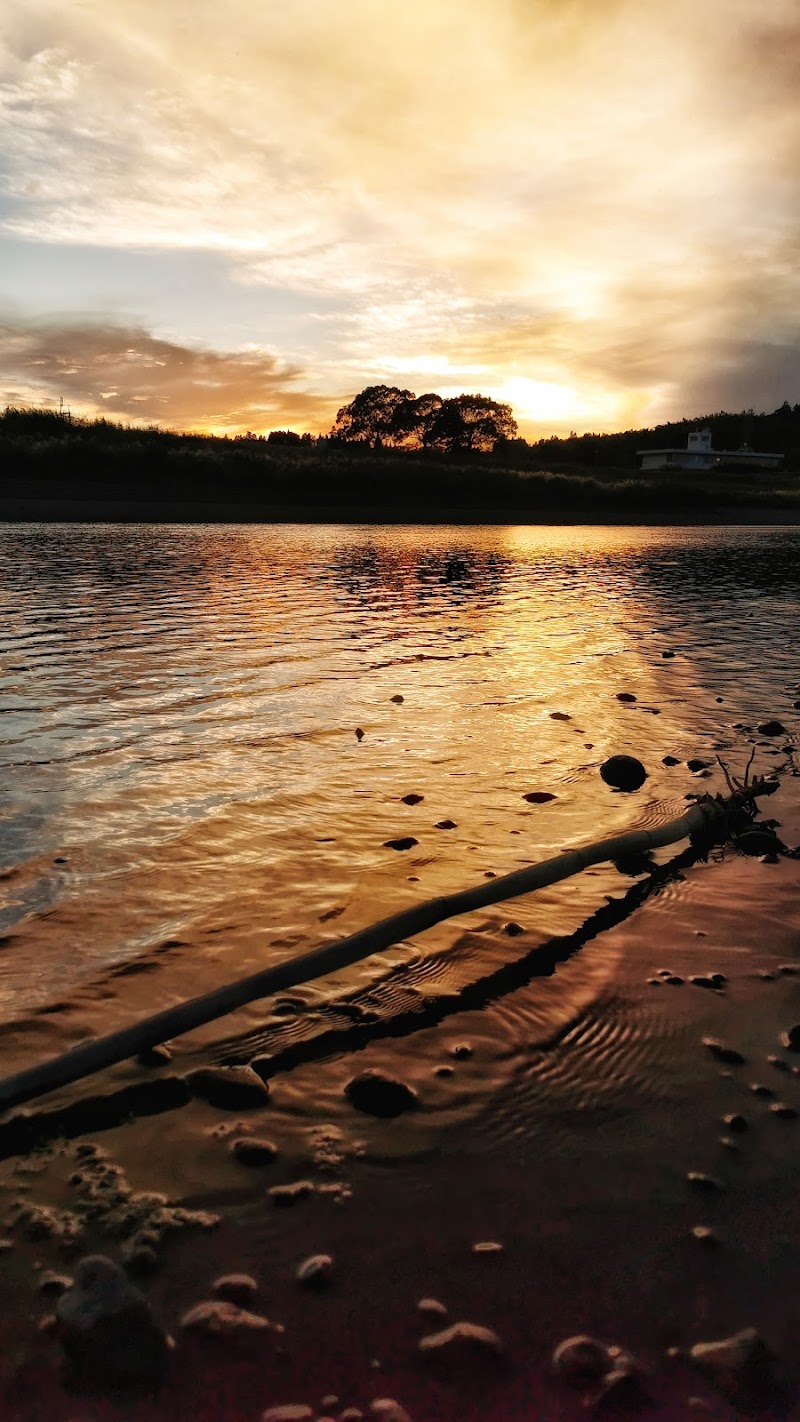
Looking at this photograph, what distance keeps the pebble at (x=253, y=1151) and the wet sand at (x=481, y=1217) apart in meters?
0.03

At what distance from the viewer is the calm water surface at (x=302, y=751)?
166 inches

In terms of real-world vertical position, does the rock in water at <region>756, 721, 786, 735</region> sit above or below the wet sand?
above

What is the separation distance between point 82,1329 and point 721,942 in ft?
10.2

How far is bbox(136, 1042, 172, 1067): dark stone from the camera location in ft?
10.3

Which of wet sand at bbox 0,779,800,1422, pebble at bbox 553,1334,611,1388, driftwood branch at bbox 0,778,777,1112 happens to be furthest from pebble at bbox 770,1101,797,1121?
driftwood branch at bbox 0,778,777,1112

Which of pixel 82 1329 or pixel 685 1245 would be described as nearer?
pixel 82 1329

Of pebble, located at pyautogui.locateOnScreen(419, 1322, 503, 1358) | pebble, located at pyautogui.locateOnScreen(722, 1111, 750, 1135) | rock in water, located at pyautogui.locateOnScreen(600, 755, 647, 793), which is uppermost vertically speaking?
rock in water, located at pyautogui.locateOnScreen(600, 755, 647, 793)

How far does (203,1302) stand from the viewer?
2.19 meters

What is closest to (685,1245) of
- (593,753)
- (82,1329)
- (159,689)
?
(82,1329)

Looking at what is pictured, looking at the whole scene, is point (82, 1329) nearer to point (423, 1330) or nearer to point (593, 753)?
point (423, 1330)

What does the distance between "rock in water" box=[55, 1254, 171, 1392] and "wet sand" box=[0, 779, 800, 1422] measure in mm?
46

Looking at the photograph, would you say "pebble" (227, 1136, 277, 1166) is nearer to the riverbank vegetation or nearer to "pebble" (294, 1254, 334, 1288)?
"pebble" (294, 1254, 334, 1288)

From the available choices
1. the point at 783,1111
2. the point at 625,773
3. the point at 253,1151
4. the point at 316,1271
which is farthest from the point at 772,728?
the point at 316,1271

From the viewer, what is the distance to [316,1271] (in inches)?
90.0
